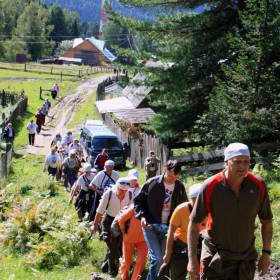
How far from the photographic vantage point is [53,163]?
63.8ft

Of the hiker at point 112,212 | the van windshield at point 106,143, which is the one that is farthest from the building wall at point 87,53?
the hiker at point 112,212

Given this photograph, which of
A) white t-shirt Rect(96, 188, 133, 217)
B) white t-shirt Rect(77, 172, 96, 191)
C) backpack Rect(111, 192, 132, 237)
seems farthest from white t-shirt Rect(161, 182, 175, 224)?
white t-shirt Rect(77, 172, 96, 191)

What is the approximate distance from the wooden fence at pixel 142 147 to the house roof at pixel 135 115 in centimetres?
77

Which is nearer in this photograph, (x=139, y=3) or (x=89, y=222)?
(x=89, y=222)

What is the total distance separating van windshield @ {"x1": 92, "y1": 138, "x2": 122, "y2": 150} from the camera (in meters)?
24.9

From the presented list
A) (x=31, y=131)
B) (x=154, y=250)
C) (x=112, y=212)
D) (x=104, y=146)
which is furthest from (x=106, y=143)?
(x=154, y=250)

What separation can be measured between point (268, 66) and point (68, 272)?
882cm

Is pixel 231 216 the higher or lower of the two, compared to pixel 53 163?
higher

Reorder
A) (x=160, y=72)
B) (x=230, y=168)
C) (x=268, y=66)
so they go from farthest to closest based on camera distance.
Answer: (x=160, y=72), (x=268, y=66), (x=230, y=168)

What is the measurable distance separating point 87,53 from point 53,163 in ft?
385

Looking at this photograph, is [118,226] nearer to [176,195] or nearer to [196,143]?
[176,195]

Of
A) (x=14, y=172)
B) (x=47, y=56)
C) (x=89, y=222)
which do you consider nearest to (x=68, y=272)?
(x=89, y=222)

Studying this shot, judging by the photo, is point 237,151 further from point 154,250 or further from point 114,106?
point 114,106

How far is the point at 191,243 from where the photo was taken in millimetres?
5055
